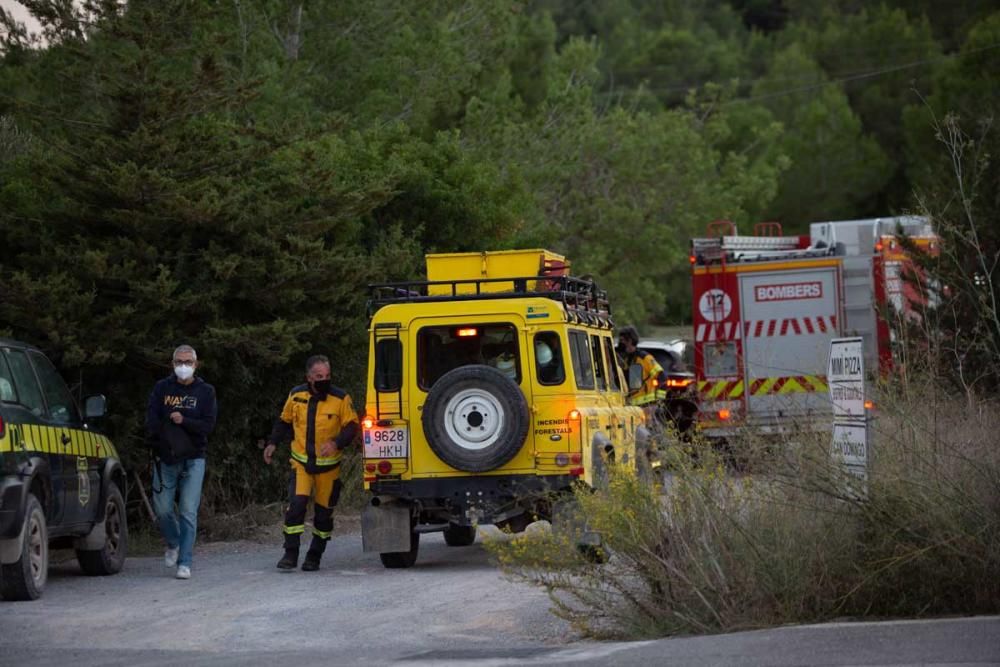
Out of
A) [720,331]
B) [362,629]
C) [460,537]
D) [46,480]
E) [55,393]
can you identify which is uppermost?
[720,331]

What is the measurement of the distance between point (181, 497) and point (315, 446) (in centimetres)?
121

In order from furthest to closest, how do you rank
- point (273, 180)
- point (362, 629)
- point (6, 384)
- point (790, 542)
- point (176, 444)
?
point (273, 180) → point (176, 444) → point (6, 384) → point (362, 629) → point (790, 542)

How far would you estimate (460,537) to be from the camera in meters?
15.7

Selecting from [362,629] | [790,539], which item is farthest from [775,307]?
[790,539]

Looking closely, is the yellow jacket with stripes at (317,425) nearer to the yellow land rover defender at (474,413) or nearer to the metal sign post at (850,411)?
the yellow land rover defender at (474,413)

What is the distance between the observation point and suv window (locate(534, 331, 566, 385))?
13508mm

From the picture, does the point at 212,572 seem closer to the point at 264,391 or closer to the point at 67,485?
the point at 67,485

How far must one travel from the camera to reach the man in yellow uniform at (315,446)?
1373 cm

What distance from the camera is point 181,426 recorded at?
1359 cm

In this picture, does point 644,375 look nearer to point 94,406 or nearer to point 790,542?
point 94,406

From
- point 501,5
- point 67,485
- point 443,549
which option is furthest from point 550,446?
point 501,5

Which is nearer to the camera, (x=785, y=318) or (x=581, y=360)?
(x=581, y=360)

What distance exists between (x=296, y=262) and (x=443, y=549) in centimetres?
319

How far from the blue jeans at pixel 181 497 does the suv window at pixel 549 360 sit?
300 centimetres
